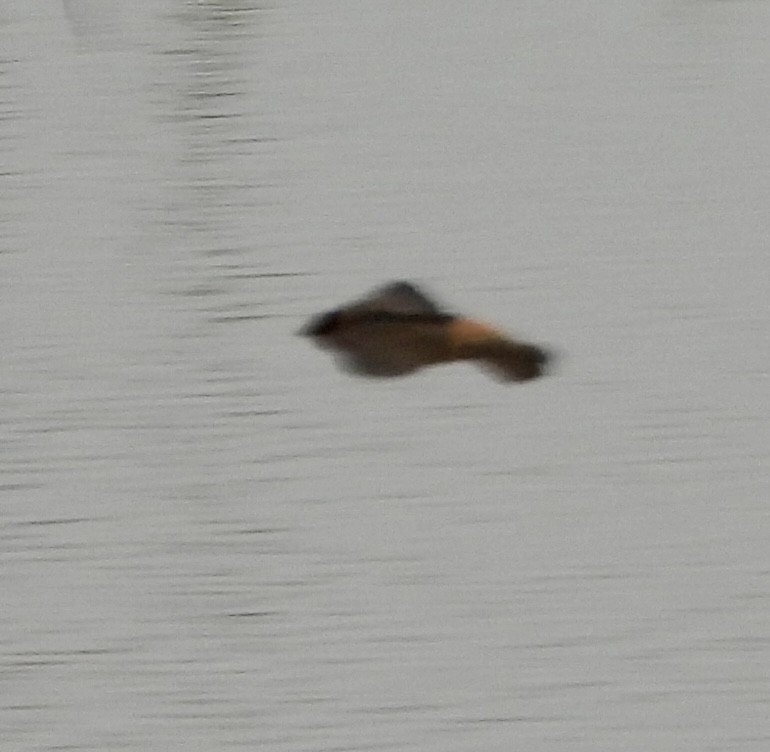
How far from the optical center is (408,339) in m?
0.33

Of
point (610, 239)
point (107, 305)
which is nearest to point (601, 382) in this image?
point (610, 239)

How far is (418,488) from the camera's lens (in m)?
0.33

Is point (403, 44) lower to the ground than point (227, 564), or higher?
higher

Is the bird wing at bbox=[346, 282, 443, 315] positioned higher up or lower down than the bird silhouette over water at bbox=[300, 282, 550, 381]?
higher up

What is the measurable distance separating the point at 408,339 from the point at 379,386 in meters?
0.02

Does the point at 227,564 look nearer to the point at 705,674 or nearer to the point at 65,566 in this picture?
the point at 65,566

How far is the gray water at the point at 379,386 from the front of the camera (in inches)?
12.7

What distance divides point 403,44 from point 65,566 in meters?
0.20

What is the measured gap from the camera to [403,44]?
33 cm

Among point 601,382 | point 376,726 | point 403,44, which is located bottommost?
point 376,726

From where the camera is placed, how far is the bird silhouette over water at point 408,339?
0.33m

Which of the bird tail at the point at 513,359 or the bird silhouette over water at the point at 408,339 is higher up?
the bird silhouette over water at the point at 408,339

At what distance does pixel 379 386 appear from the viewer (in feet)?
1.08

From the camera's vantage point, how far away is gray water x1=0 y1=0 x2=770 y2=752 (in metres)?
0.32
